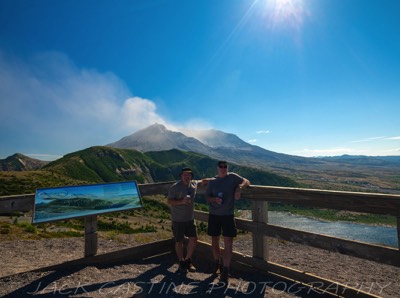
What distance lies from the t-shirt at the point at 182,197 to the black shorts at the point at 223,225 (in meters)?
0.64

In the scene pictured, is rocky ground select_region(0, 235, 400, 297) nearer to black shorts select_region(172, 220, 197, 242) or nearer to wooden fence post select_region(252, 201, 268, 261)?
wooden fence post select_region(252, 201, 268, 261)

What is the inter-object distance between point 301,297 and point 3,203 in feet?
18.4

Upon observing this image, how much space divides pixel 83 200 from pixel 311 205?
4603 millimetres

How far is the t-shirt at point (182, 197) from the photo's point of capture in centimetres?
696

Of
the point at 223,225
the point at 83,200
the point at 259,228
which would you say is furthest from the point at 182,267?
the point at 83,200

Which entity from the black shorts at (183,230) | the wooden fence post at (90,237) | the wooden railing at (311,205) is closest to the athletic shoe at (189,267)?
the black shorts at (183,230)

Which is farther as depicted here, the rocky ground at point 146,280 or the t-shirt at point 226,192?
the t-shirt at point 226,192

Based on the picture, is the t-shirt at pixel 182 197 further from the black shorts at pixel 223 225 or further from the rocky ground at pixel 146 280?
the rocky ground at pixel 146 280

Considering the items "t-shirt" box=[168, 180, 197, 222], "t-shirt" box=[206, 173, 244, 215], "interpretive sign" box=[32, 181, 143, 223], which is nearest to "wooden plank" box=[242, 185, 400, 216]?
"t-shirt" box=[206, 173, 244, 215]

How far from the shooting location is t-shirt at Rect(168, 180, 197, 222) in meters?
6.96

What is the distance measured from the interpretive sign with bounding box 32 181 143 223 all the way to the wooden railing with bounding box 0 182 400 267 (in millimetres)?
319

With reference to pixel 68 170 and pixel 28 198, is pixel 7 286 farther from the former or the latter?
pixel 68 170

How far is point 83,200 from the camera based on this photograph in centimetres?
654

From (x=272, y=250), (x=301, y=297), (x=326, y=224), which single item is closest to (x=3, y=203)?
(x=301, y=297)
